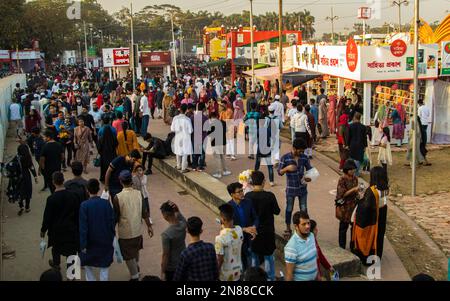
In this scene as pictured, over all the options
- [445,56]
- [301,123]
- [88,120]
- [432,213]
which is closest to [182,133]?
[301,123]

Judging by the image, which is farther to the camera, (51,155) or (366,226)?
(51,155)

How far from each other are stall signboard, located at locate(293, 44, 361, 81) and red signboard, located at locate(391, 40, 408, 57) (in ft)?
3.51

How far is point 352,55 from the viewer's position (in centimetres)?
1784

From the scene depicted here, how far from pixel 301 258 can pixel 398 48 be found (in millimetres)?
13445

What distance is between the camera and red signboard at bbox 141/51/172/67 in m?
39.7

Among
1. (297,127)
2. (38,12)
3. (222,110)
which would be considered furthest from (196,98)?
(38,12)

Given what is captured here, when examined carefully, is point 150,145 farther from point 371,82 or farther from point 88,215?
point 371,82

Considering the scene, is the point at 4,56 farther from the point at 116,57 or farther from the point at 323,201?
the point at 323,201

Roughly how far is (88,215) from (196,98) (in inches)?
573

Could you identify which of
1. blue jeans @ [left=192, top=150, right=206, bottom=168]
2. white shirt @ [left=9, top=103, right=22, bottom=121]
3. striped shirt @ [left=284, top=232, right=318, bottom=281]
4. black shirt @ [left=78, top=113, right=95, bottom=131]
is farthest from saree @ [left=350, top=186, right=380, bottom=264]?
white shirt @ [left=9, top=103, right=22, bottom=121]

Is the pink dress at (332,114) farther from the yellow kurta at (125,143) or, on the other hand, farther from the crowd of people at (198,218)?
the yellow kurta at (125,143)

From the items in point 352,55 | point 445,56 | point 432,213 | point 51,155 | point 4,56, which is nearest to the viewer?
point 51,155

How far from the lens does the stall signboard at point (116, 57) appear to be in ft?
119

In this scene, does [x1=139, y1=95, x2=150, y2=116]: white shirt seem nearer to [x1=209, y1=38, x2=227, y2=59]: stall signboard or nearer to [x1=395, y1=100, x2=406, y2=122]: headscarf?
[x1=395, y1=100, x2=406, y2=122]: headscarf
